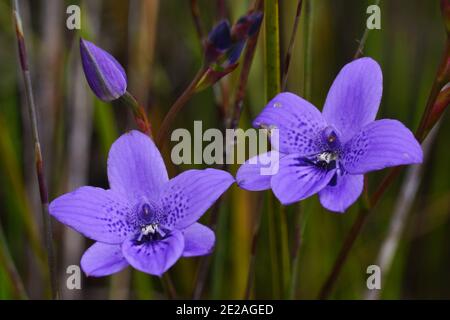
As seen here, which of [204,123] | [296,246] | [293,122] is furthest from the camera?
[204,123]

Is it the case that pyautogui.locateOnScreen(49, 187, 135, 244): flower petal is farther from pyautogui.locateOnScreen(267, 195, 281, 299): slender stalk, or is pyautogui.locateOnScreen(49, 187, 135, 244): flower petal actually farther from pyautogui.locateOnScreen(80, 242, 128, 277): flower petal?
pyautogui.locateOnScreen(267, 195, 281, 299): slender stalk

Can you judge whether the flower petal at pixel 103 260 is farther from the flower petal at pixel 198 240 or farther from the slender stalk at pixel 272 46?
the slender stalk at pixel 272 46

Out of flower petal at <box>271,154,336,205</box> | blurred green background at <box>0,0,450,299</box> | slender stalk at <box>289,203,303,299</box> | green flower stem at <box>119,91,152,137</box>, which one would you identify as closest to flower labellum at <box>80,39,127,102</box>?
green flower stem at <box>119,91,152,137</box>

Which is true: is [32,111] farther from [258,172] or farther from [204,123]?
[204,123]

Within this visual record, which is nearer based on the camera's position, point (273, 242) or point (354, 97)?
point (354, 97)

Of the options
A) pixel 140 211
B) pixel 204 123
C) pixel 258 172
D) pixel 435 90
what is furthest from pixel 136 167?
pixel 204 123

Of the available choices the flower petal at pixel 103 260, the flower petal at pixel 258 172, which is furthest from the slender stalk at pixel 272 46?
the flower petal at pixel 103 260
